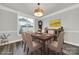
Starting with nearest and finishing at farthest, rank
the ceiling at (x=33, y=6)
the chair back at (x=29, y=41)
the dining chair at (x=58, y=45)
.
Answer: the ceiling at (x=33, y=6) → the dining chair at (x=58, y=45) → the chair back at (x=29, y=41)

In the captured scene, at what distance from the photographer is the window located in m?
2.06

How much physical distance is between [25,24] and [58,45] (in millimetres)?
884

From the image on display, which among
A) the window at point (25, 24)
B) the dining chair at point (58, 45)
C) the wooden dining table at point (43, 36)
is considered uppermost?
the window at point (25, 24)

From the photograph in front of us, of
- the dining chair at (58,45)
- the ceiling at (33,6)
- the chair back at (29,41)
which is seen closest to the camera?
the ceiling at (33,6)

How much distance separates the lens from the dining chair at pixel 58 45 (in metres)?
2.03

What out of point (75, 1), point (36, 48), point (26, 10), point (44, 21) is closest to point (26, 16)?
point (26, 10)

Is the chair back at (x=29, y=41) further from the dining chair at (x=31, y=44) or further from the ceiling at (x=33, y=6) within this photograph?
A: the ceiling at (x=33, y=6)

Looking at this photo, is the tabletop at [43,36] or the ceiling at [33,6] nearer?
the ceiling at [33,6]

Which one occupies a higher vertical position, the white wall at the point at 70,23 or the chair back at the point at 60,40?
the white wall at the point at 70,23

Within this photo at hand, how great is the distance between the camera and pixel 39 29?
2.10 metres

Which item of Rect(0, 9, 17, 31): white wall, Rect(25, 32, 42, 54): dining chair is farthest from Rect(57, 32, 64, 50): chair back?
Rect(0, 9, 17, 31): white wall

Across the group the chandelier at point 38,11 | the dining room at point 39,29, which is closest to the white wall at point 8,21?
the dining room at point 39,29

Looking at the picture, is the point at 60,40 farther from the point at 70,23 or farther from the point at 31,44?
the point at 31,44

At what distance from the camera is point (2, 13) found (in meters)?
1.99
